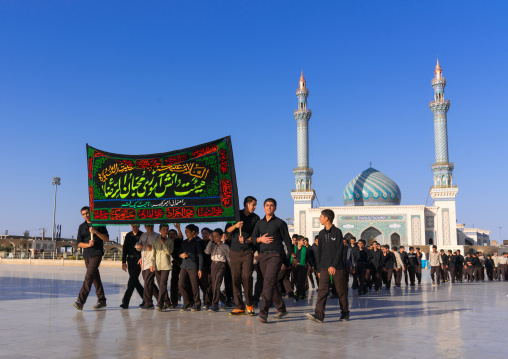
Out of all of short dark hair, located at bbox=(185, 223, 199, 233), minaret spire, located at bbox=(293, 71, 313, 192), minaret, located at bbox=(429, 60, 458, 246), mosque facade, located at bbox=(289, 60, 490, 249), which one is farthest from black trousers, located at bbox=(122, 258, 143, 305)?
minaret spire, located at bbox=(293, 71, 313, 192)

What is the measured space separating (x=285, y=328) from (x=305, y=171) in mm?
42299

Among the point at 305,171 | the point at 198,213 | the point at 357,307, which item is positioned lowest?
the point at 357,307

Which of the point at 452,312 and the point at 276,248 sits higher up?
the point at 276,248

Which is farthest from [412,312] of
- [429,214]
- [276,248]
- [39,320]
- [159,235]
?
[429,214]

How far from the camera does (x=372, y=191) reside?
151 feet

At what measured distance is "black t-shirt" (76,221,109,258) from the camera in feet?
24.0

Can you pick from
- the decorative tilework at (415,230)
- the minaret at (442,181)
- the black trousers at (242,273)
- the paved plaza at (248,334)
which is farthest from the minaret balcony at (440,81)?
the black trousers at (242,273)

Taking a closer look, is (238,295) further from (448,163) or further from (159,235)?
(448,163)

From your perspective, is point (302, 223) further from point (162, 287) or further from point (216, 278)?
point (162, 287)

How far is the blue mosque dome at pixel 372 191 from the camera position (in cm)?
4578

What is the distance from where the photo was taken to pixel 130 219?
24.3 feet

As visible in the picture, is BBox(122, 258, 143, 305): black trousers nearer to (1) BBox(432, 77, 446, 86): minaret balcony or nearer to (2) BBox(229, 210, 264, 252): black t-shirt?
(2) BBox(229, 210, 264, 252): black t-shirt

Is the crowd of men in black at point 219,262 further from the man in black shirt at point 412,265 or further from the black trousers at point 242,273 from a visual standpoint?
the man in black shirt at point 412,265

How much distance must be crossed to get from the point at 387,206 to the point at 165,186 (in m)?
38.8
